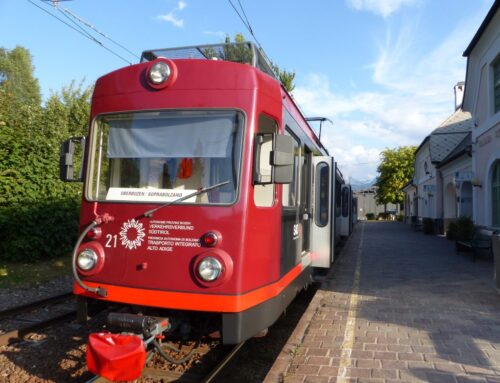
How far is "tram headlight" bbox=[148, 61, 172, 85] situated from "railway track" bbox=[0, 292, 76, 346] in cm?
360

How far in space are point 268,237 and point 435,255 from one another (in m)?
11.5

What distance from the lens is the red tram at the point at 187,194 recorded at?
385 cm

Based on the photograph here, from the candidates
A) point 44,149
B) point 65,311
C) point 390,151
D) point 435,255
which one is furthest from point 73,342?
point 390,151

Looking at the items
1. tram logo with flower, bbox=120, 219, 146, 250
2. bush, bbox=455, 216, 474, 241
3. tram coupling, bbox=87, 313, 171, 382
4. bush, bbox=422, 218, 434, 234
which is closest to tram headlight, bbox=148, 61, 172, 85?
tram logo with flower, bbox=120, 219, 146, 250

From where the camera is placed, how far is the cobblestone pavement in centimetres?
424

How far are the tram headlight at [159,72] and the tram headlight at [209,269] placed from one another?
1724 millimetres

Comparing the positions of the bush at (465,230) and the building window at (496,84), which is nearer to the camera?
the building window at (496,84)

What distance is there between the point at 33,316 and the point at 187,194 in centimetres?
419

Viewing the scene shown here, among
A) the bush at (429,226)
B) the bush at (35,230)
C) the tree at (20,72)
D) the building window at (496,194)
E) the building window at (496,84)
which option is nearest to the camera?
the bush at (35,230)

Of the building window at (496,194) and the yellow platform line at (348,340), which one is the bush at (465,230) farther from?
the yellow platform line at (348,340)

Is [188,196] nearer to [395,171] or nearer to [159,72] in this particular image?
[159,72]

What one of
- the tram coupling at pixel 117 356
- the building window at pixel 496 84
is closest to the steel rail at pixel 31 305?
the tram coupling at pixel 117 356

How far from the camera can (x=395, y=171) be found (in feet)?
181

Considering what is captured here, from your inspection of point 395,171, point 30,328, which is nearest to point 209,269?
point 30,328
